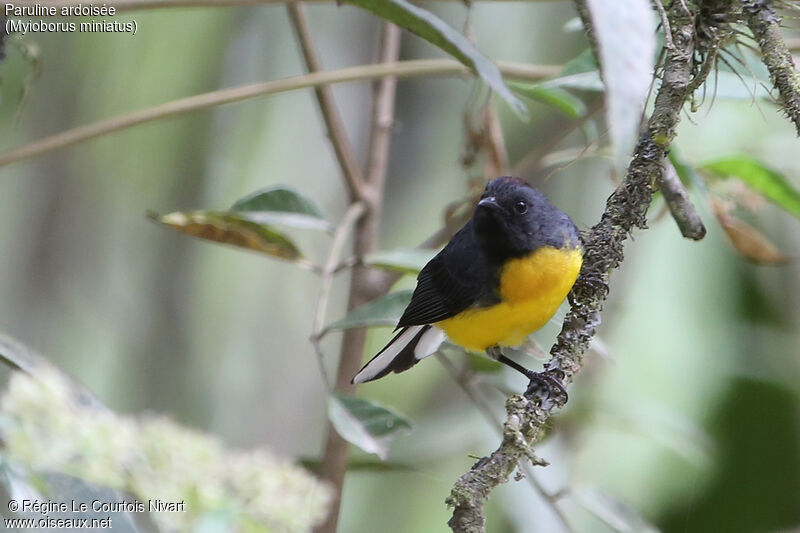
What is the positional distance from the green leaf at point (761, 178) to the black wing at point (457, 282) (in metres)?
0.59

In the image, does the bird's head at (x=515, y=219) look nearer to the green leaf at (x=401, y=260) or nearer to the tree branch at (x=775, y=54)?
the green leaf at (x=401, y=260)

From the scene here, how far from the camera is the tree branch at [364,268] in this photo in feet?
6.74

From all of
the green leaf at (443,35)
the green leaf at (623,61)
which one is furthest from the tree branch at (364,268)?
the green leaf at (623,61)

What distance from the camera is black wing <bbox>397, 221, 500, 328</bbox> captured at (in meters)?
2.14

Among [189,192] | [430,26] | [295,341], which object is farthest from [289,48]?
[430,26]

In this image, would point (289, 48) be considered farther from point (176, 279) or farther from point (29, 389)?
point (29, 389)

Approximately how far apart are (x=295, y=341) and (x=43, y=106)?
1.70 m

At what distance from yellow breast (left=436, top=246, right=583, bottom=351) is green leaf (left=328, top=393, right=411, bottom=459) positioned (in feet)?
1.29

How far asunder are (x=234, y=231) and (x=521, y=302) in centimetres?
73

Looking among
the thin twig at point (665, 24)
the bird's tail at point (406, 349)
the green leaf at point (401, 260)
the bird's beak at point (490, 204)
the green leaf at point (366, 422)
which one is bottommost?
the bird's tail at point (406, 349)

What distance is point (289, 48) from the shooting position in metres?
4.05

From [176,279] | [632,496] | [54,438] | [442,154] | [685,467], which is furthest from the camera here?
[442,154]

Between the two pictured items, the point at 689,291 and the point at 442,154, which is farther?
the point at 442,154

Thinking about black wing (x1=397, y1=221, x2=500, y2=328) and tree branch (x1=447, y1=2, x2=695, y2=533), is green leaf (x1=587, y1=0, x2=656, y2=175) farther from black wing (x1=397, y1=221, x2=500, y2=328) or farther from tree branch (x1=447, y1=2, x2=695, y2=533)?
black wing (x1=397, y1=221, x2=500, y2=328)
